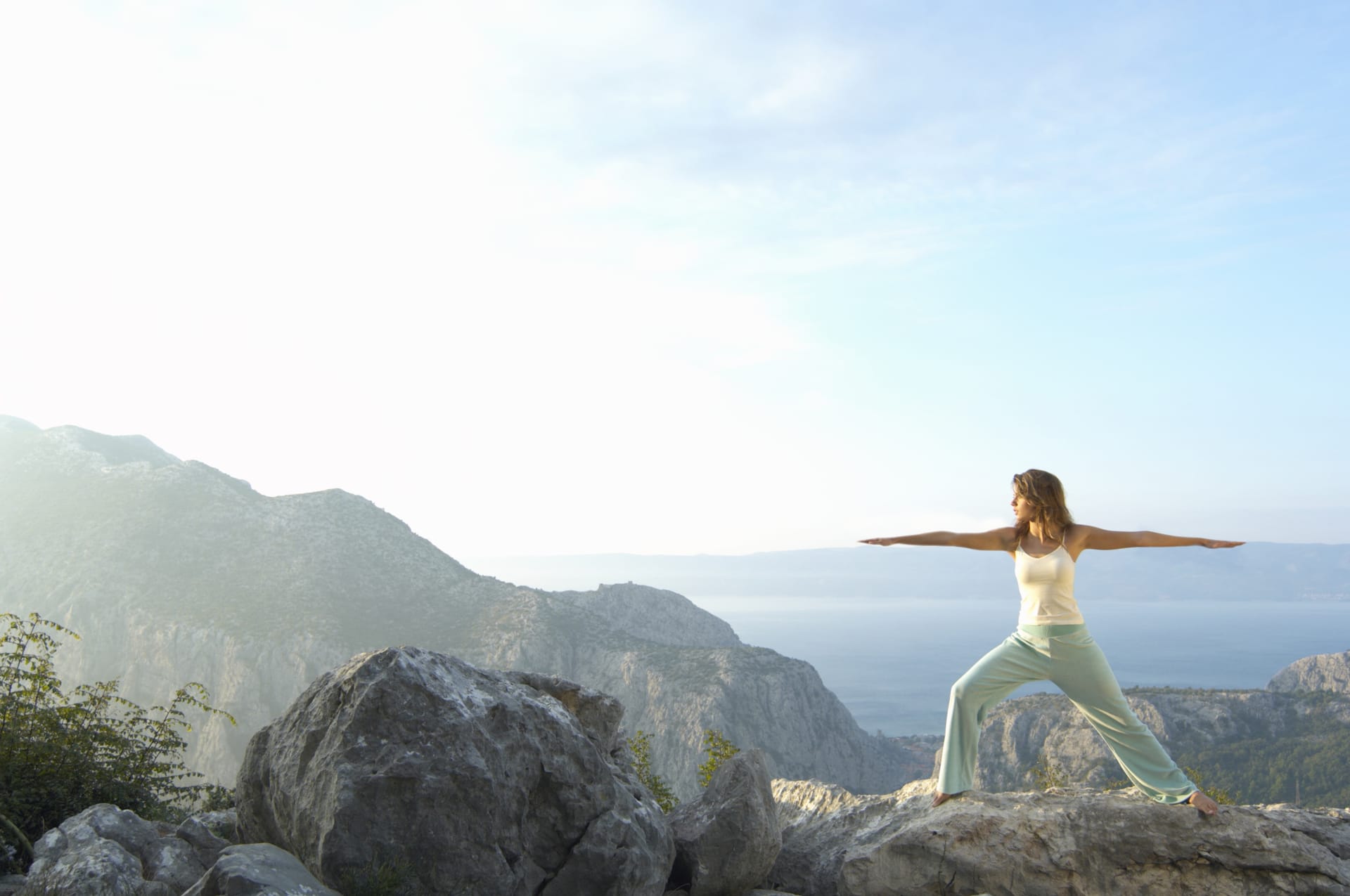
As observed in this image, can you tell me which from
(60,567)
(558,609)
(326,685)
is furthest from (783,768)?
(326,685)

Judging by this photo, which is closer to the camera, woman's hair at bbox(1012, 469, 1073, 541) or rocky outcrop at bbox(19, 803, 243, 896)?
rocky outcrop at bbox(19, 803, 243, 896)

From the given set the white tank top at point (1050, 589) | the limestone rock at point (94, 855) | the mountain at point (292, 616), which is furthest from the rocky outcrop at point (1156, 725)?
the limestone rock at point (94, 855)

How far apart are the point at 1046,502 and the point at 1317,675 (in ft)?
297

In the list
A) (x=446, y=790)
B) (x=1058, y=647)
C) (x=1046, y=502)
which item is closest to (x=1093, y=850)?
(x=1058, y=647)

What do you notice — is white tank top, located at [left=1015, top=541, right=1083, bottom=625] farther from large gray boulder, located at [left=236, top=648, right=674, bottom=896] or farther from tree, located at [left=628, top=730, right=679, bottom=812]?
tree, located at [left=628, top=730, right=679, bottom=812]

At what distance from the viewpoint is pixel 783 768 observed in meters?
61.9

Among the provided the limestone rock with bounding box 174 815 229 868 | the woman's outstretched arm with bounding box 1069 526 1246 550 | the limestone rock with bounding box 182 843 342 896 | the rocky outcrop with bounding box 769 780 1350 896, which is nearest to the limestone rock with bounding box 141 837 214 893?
the limestone rock with bounding box 174 815 229 868

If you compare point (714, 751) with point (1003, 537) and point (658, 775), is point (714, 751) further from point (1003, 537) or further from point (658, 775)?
point (1003, 537)

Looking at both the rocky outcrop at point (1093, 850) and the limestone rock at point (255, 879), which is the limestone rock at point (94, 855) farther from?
the rocky outcrop at point (1093, 850)

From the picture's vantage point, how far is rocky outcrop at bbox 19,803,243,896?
596 centimetres

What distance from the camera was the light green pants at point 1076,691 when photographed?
6.92 meters

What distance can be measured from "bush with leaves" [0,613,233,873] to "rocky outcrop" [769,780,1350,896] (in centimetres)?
670

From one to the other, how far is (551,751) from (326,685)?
1811mm

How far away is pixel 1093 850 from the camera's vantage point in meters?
6.83
